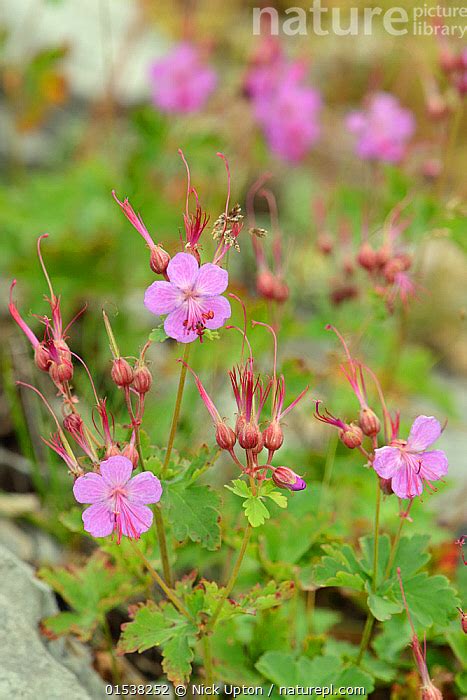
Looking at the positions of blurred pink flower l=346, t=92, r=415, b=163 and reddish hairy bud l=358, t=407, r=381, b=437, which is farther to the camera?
blurred pink flower l=346, t=92, r=415, b=163

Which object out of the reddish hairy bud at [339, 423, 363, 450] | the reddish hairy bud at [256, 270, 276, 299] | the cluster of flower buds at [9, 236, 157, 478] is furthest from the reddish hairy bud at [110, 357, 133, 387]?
the reddish hairy bud at [256, 270, 276, 299]

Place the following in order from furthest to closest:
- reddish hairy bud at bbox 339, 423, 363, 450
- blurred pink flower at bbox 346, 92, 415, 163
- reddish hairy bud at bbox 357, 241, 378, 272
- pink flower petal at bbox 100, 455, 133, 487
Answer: blurred pink flower at bbox 346, 92, 415, 163 < reddish hairy bud at bbox 357, 241, 378, 272 < reddish hairy bud at bbox 339, 423, 363, 450 < pink flower petal at bbox 100, 455, 133, 487

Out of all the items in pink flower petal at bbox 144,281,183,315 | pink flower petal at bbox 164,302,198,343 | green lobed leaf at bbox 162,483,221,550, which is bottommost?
green lobed leaf at bbox 162,483,221,550

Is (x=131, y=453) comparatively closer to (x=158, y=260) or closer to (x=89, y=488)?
(x=89, y=488)

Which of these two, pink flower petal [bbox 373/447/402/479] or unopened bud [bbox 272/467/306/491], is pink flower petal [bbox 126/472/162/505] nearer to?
unopened bud [bbox 272/467/306/491]

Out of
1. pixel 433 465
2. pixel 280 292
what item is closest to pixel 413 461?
pixel 433 465

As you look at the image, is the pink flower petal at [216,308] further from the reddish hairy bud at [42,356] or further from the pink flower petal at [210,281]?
the reddish hairy bud at [42,356]
